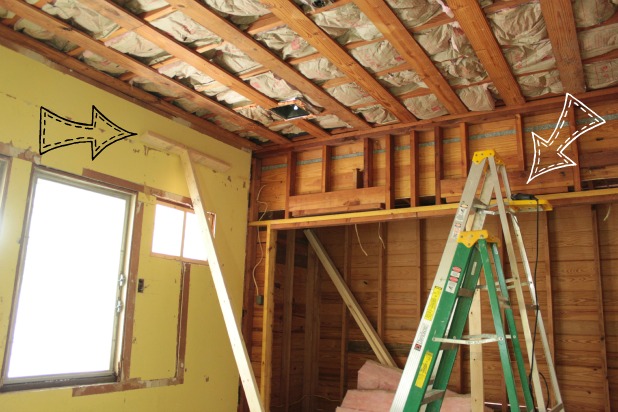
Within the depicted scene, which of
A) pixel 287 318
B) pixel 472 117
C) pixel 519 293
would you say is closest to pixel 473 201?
pixel 519 293

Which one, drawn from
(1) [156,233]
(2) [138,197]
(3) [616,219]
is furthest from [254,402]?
(3) [616,219]

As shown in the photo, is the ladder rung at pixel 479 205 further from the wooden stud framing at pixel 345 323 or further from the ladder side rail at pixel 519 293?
the wooden stud framing at pixel 345 323

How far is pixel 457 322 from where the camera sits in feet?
9.10

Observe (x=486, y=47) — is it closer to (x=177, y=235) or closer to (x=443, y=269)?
(x=443, y=269)

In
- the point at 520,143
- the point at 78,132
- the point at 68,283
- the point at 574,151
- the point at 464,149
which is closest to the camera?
the point at 68,283

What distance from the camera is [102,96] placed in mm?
3953

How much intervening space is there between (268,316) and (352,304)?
1172 millimetres

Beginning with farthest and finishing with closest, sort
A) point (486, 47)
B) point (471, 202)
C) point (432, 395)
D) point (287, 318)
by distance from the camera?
point (287, 318) < point (486, 47) < point (471, 202) < point (432, 395)

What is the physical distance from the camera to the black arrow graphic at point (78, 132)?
11.6ft

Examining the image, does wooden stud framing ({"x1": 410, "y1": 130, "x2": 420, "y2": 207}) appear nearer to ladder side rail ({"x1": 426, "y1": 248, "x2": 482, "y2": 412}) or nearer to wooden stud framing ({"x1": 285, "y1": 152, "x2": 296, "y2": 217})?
wooden stud framing ({"x1": 285, "y1": 152, "x2": 296, "y2": 217})

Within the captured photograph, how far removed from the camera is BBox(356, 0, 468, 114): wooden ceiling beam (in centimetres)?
298

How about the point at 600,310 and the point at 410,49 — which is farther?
the point at 600,310

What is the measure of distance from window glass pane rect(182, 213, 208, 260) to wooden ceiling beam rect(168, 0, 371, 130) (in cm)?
153

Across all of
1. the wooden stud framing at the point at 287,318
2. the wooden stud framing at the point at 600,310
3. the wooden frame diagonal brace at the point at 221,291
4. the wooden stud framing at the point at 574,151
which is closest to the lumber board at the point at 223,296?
the wooden frame diagonal brace at the point at 221,291
